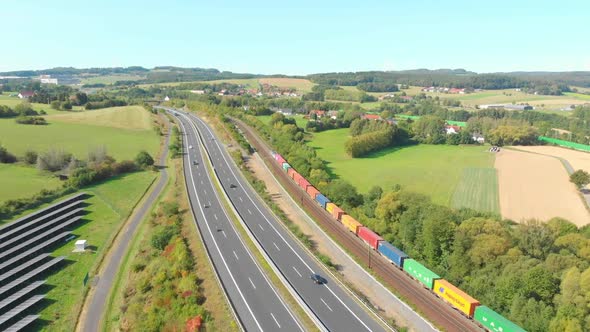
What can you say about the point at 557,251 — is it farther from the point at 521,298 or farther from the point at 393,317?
the point at 393,317

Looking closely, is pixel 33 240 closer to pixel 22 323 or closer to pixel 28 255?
pixel 28 255

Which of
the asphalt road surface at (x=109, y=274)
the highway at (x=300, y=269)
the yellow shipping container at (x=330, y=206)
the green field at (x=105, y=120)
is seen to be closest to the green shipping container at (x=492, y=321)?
the highway at (x=300, y=269)

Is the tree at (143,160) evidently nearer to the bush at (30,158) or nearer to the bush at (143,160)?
the bush at (143,160)

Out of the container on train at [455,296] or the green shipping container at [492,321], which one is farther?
the container on train at [455,296]

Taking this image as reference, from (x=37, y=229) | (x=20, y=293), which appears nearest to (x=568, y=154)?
(x=37, y=229)

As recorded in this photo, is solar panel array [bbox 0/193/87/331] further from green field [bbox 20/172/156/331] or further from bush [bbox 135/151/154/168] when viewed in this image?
bush [bbox 135/151/154/168]

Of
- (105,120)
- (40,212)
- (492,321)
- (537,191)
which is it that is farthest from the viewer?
(105,120)

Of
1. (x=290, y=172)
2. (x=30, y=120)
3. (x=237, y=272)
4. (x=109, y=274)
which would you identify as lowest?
(x=109, y=274)
